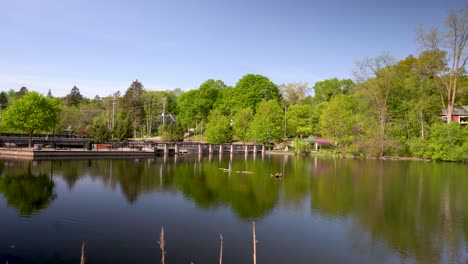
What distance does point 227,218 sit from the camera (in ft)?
70.8

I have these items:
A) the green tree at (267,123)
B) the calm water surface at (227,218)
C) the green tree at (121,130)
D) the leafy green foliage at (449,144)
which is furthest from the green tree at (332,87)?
the calm water surface at (227,218)

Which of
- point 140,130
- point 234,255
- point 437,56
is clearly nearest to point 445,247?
point 234,255

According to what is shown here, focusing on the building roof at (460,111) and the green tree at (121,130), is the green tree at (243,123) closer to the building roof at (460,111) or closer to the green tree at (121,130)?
the green tree at (121,130)

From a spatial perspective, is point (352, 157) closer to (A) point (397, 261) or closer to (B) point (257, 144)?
(B) point (257, 144)

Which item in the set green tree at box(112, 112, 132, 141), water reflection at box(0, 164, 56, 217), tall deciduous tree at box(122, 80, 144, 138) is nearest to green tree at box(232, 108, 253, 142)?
green tree at box(112, 112, 132, 141)

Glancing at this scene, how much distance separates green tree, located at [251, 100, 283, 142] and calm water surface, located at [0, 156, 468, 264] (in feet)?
142

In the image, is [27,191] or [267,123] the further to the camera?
[267,123]

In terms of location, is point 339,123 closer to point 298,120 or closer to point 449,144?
point 298,120

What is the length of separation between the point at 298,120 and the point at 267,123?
39.1ft

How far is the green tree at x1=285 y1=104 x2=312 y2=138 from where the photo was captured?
88188mm

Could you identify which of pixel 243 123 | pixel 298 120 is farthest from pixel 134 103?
pixel 298 120

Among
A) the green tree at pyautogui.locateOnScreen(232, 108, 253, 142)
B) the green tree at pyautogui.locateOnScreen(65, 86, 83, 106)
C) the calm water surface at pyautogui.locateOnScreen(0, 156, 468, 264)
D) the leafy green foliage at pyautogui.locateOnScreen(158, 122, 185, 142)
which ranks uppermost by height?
the green tree at pyautogui.locateOnScreen(65, 86, 83, 106)

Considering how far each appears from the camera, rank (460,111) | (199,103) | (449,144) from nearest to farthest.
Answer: (449,144), (460,111), (199,103)

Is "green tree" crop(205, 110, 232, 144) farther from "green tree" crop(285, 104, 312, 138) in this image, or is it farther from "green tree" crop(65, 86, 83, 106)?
"green tree" crop(65, 86, 83, 106)
